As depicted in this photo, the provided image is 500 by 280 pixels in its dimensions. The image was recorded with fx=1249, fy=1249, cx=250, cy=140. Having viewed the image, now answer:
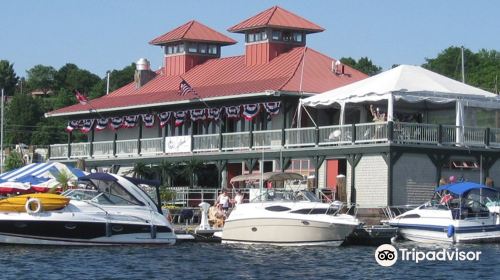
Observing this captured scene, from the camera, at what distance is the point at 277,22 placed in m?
63.3

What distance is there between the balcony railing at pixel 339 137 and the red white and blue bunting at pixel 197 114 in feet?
3.07

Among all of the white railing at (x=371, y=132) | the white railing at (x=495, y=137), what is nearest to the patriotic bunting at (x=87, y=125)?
the white railing at (x=371, y=132)

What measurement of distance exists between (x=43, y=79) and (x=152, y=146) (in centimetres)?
8746

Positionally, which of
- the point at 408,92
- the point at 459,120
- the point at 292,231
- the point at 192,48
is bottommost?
the point at 292,231

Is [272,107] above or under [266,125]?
above

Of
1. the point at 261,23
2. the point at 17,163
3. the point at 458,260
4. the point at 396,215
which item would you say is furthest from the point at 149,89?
the point at 458,260

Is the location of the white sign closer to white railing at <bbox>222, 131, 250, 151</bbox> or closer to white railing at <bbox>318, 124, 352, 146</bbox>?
white railing at <bbox>222, 131, 250, 151</bbox>

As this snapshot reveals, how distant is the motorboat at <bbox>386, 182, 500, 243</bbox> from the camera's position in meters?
43.8

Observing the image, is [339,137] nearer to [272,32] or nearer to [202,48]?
[272,32]

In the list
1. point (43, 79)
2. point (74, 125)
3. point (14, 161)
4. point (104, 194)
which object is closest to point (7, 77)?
point (43, 79)

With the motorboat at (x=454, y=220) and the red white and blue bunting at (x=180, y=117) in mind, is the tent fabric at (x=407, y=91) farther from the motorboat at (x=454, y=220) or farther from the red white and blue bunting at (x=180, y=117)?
the motorboat at (x=454, y=220)

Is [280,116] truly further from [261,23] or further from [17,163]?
[17,163]

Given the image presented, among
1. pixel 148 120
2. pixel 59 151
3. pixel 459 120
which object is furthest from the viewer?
pixel 59 151

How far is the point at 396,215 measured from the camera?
48.7m
